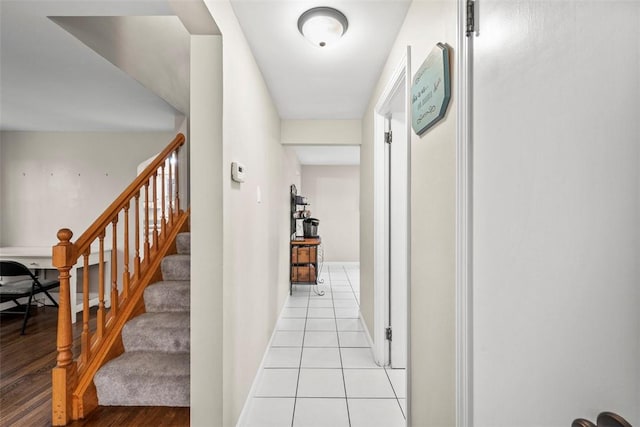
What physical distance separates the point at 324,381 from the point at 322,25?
2.33m

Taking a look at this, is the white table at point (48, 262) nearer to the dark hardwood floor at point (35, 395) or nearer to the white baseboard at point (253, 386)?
the dark hardwood floor at point (35, 395)

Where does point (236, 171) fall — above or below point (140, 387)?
above

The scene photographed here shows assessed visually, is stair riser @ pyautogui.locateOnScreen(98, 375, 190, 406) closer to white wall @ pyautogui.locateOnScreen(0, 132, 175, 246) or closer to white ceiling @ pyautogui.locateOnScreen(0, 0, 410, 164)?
white ceiling @ pyautogui.locateOnScreen(0, 0, 410, 164)

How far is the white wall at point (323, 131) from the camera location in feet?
A: 11.9

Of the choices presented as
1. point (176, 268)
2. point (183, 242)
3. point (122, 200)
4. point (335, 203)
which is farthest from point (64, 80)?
point (335, 203)

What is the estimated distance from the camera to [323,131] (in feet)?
12.0

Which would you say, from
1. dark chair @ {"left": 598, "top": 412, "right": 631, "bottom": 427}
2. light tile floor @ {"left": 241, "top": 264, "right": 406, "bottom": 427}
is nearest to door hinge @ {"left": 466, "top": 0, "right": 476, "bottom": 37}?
dark chair @ {"left": 598, "top": 412, "right": 631, "bottom": 427}

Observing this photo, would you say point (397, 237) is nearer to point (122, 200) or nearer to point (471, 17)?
point (471, 17)

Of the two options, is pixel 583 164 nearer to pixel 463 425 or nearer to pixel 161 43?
pixel 463 425

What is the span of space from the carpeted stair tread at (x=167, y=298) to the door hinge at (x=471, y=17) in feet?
8.23

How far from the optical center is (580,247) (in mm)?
566

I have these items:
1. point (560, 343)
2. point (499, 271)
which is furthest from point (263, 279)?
point (560, 343)

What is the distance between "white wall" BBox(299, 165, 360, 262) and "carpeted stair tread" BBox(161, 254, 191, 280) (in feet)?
14.5

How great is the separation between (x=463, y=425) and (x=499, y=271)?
0.56 m
